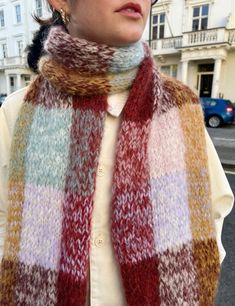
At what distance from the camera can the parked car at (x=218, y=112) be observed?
11.4 metres

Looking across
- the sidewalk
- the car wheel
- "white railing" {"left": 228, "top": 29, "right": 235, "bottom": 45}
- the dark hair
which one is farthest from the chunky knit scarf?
"white railing" {"left": 228, "top": 29, "right": 235, "bottom": 45}

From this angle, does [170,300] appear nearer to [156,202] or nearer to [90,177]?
[156,202]

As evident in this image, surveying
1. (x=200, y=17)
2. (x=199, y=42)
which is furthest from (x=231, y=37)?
(x=200, y=17)

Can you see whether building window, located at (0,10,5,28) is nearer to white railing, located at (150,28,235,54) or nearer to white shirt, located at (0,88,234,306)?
white railing, located at (150,28,235,54)

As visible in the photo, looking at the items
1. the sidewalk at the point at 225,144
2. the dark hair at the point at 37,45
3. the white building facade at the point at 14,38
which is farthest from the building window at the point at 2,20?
the dark hair at the point at 37,45

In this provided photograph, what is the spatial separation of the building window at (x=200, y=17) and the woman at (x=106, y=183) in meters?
15.8

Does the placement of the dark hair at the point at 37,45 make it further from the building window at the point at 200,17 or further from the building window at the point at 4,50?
the building window at the point at 4,50

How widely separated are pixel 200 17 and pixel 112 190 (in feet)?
53.7

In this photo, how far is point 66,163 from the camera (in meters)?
0.88

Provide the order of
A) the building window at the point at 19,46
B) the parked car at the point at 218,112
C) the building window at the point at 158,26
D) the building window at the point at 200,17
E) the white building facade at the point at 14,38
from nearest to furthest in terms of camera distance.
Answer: the parked car at the point at 218,112 → the building window at the point at 200,17 → the building window at the point at 158,26 → the white building facade at the point at 14,38 → the building window at the point at 19,46

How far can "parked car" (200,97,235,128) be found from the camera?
11375mm

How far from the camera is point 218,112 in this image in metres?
11.4

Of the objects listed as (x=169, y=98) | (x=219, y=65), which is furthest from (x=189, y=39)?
(x=169, y=98)

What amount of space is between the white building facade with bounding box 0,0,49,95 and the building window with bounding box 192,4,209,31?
13.9 m
